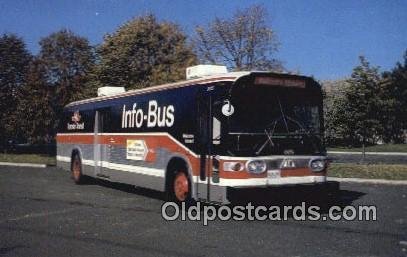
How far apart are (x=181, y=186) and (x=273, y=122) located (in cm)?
278

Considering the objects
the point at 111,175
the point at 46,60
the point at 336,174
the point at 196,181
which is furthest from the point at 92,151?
the point at 46,60

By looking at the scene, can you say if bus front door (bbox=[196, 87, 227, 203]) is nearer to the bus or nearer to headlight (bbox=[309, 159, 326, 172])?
the bus

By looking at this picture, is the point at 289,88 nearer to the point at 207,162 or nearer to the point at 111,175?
the point at 207,162

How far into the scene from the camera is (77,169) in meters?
18.1

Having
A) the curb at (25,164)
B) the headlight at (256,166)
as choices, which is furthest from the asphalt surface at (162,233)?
the curb at (25,164)

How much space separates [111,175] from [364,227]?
8.41 m

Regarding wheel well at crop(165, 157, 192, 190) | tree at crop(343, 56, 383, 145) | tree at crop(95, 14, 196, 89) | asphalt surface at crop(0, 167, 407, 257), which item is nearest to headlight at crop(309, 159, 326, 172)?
asphalt surface at crop(0, 167, 407, 257)

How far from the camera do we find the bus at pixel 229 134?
9.83 m

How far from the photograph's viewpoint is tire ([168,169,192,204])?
11.3m

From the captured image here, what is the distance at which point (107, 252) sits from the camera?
740 cm

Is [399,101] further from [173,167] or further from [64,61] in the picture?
[173,167]

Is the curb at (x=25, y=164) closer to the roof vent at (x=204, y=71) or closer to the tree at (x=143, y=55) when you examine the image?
the tree at (x=143, y=55)

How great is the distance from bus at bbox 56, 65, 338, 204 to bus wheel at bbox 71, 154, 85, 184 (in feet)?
16.7

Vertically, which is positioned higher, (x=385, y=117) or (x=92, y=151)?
(x=385, y=117)
